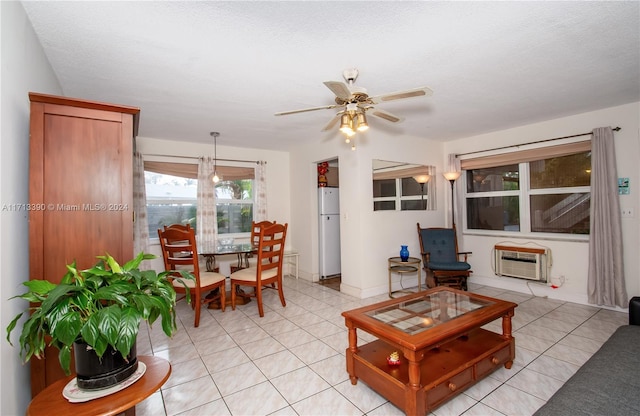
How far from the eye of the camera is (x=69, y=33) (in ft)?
6.01

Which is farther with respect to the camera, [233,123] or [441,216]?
[441,216]

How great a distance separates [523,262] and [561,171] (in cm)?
132

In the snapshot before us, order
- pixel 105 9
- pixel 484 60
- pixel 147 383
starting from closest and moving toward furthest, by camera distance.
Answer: pixel 147 383
pixel 105 9
pixel 484 60

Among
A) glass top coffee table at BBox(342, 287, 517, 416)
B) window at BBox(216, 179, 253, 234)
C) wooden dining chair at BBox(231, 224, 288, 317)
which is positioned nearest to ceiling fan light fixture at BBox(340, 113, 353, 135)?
glass top coffee table at BBox(342, 287, 517, 416)

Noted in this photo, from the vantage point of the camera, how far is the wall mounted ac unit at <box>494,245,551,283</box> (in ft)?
13.0

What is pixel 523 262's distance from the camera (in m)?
4.14

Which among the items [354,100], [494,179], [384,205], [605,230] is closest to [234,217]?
[384,205]

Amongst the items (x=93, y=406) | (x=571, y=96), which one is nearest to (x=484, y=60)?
(x=571, y=96)

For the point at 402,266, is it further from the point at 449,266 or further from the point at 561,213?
the point at 561,213

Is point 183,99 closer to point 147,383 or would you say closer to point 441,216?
point 147,383

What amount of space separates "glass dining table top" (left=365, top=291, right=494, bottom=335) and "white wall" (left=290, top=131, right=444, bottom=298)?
1.61m

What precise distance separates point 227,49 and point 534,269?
4494 millimetres

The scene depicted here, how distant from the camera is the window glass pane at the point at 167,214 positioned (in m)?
4.55

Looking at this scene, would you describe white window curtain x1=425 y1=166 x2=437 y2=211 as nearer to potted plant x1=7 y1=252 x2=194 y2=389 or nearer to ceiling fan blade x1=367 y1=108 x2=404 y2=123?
ceiling fan blade x1=367 y1=108 x2=404 y2=123
